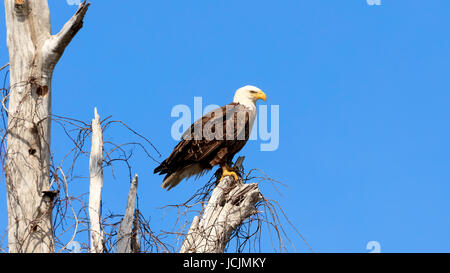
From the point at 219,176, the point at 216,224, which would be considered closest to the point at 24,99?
the point at 216,224

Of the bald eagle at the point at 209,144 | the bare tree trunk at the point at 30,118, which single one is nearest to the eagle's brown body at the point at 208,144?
the bald eagle at the point at 209,144

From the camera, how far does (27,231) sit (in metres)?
7.27

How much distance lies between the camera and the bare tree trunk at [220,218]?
7.96 m

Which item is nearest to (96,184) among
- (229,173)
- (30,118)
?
(30,118)

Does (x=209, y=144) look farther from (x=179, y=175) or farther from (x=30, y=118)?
(x=30, y=118)

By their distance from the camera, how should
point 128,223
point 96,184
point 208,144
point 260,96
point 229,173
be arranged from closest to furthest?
point 128,223, point 96,184, point 229,173, point 208,144, point 260,96

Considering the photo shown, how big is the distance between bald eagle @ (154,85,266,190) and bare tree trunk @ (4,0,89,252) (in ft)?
8.08

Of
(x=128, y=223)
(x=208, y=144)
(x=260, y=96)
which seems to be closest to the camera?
(x=128, y=223)

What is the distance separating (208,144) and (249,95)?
3.41 feet

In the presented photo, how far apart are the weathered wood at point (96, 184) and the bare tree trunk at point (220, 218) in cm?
101

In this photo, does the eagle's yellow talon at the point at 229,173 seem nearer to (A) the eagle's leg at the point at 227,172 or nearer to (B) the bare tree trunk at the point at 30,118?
(A) the eagle's leg at the point at 227,172

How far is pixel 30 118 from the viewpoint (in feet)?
24.5
